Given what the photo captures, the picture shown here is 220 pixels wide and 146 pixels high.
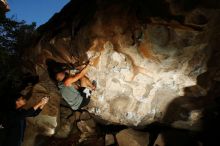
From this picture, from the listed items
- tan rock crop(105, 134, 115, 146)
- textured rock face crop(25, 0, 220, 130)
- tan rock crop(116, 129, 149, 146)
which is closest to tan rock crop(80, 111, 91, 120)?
textured rock face crop(25, 0, 220, 130)

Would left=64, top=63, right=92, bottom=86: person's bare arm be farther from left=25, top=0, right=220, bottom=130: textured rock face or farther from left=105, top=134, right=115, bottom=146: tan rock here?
left=105, top=134, right=115, bottom=146: tan rock

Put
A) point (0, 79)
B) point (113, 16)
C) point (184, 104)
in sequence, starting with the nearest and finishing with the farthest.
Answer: point (113, 16), point (184, 104), point (0, 79)

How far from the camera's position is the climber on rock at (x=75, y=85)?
7441 millimetres

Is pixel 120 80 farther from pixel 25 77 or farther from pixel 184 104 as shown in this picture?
pixel 25 77

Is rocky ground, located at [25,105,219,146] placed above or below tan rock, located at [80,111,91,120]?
below

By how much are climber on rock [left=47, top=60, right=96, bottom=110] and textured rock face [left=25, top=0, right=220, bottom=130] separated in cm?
25

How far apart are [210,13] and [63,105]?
6.47 metres

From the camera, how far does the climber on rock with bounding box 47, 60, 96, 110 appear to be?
24.4 ft

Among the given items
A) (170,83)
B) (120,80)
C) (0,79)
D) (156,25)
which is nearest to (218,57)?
(170,83)

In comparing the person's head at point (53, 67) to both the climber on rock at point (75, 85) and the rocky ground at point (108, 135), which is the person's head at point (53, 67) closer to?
the climber on rock at point (75, 85)

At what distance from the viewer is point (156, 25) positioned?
564 centimetres

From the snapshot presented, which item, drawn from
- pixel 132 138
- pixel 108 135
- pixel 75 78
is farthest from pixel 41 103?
pixel 132 138

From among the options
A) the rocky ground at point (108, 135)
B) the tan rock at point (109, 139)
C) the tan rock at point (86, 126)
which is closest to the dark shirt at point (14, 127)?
the rocky ground at point (108, 135)

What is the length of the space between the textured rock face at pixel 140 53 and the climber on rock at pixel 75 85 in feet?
0.83
